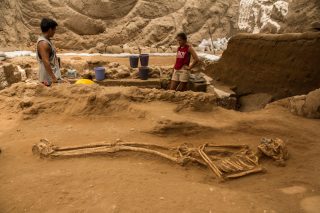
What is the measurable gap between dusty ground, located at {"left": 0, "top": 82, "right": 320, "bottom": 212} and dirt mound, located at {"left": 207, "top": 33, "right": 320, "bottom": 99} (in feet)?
5.55

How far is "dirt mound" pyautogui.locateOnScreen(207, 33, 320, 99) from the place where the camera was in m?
5.40

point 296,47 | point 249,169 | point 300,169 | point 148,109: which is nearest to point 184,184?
point 249,169

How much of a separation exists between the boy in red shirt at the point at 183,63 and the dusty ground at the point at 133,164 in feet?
6.99

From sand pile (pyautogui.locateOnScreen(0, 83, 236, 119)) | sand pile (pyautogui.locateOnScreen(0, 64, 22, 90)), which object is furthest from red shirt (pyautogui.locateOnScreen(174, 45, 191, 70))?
sand pile (pyautogui.locateOnScreen(0, 64, 22, 90))

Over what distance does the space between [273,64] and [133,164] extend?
4357mm

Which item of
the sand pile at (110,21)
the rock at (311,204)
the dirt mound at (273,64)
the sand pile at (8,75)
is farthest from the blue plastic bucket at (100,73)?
the rock at (311,204)

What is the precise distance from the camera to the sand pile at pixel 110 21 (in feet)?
38.4

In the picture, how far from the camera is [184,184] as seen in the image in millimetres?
2262

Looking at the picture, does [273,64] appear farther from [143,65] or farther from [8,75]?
[8,75]

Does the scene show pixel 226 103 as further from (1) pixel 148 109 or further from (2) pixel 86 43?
(2) pixel 86 43

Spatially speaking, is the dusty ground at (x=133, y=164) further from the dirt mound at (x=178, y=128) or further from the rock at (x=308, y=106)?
the rock at (x=308, y=106)

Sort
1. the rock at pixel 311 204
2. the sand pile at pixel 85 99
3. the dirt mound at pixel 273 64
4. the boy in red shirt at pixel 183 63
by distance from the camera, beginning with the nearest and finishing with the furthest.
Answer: the rock at pixel 311 204 < the sand pile at pixel 85 99 < the dirt mound at pixel 273 64 < the boy in red shirt at pixel 183 63

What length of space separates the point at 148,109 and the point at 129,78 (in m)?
3.73

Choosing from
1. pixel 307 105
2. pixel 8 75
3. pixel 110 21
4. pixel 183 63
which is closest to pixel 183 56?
pixel 183 63
